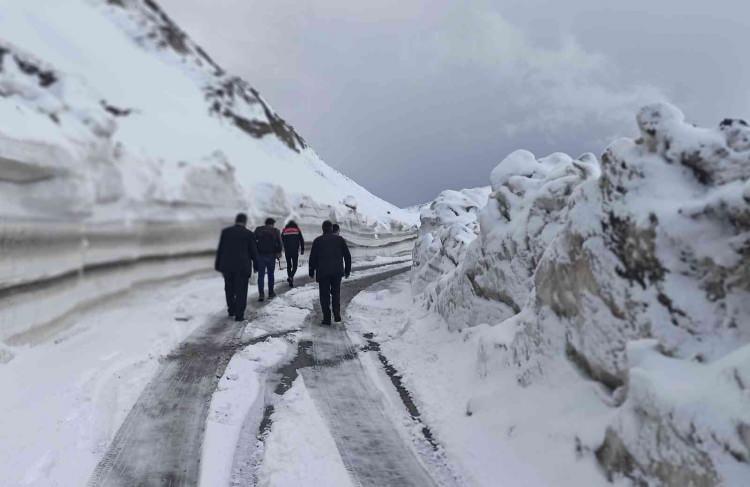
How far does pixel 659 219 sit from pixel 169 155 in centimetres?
1238

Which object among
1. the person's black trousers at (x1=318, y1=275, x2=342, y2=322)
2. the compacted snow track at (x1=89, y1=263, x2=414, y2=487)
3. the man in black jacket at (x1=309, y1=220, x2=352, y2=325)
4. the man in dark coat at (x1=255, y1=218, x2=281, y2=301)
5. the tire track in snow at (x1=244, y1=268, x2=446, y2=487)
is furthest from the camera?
the man in dark coat at (x1=255, y1=218, x2=281, y2=301)

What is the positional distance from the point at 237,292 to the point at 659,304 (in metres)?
6.73

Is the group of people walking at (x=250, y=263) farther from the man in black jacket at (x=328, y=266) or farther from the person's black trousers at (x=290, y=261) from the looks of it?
the person's black trousers at (x=290, y=261)

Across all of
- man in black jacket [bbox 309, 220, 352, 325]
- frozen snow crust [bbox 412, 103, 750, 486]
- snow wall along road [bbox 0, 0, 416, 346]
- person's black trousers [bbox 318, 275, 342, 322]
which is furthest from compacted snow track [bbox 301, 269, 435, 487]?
snow wall along road [bbox 0, 0, 416, 346]

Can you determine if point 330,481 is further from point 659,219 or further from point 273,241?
point 273,241

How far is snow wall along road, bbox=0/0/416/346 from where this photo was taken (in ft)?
22.0

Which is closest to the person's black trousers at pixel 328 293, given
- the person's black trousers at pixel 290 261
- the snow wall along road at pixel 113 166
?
the snow wall along road at pixel 113 166

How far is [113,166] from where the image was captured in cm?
991

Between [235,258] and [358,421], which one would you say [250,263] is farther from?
[358,421]

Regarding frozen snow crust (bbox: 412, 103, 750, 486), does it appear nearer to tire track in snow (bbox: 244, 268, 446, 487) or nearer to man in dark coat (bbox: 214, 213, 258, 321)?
tire track in snow (bbox: 244, 268, 446, 487)

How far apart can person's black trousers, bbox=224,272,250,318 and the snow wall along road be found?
2.08 meters

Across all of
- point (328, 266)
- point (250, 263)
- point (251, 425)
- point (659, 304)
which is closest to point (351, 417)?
point (251, 425)

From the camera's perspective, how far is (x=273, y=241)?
37.6ft

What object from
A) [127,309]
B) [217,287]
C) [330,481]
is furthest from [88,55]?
[330,481]
